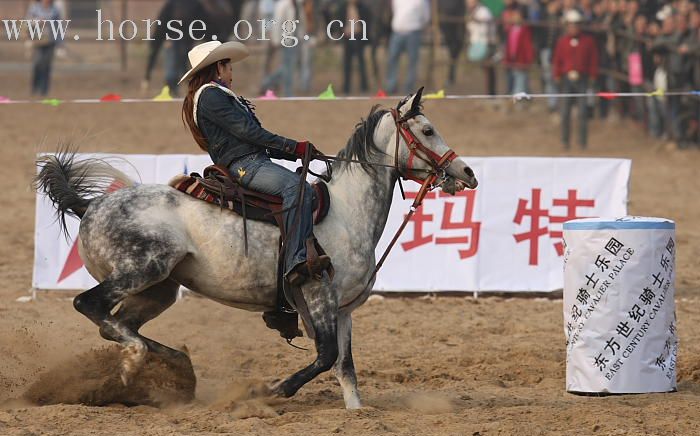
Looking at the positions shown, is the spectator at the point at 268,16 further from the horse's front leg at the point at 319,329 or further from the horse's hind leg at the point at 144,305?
the horse's front leg at the point at 319,329

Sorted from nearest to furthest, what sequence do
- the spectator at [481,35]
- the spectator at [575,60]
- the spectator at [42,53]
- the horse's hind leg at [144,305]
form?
the horse's hind leg at [144,305], the spectator at [575,60], the spectator at [42,53], the spectator at [481,35]

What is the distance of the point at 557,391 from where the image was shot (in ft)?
27.2

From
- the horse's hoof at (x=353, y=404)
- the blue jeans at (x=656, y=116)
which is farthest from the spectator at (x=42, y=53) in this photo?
the horse's hoof at (x=353, y=404)

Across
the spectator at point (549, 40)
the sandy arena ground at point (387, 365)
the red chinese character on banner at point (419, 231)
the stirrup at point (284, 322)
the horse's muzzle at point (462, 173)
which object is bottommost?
the sandy arena ground at point (387, 365)

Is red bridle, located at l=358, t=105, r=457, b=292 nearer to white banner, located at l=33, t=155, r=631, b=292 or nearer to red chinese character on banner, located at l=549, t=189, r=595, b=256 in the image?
white banner, located at l=33, t=155, r=631, b=292

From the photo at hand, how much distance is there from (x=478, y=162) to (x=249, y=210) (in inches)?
171

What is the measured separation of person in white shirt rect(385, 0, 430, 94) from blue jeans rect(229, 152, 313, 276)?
14134 millimetres

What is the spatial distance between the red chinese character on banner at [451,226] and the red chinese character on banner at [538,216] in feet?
1.29

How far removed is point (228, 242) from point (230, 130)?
2.17 feet

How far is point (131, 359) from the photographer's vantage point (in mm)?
7211

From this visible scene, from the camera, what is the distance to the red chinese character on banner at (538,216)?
1141cm

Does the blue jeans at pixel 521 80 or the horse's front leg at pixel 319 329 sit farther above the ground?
the blue jeans at pixel 521 80

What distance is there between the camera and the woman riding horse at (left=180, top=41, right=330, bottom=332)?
23.9 feet

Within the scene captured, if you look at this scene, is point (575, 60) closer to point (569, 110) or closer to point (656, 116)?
point (569, 110)
